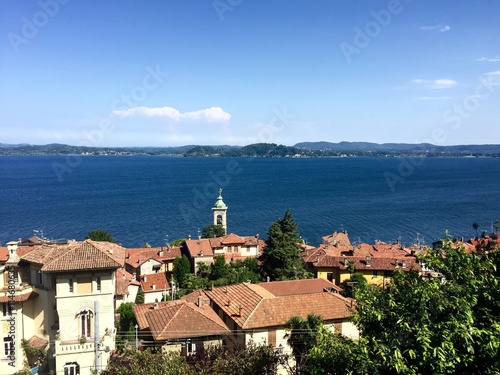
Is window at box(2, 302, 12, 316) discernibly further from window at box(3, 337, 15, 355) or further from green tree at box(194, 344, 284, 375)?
green tree at box(194, 344, 284, 375)

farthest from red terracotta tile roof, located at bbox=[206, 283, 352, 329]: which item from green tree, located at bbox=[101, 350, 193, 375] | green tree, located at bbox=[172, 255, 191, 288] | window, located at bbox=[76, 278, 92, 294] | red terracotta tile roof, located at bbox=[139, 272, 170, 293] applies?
green tree, located at bbox=[172, 255, 191, 288]

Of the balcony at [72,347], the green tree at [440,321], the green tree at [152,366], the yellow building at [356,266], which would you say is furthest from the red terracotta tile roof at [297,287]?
the green tree at [440,321]

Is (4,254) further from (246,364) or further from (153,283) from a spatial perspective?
(153,283)

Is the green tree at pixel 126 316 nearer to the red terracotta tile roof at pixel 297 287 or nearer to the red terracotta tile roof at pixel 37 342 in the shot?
the red terracotta tile roof at pixel 37 342

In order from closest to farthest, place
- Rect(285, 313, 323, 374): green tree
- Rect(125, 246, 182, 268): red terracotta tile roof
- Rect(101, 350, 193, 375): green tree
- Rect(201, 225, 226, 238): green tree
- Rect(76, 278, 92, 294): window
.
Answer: Rect(101, 350, 193, 375): green tree < Rect(285, 313, 323, 374): green tree < Rect(76, 278, 92, 294): window < Rect(125, 246, 182, 268): red terracotta tile roof < Rect(201, 225, 226, 238): green tree

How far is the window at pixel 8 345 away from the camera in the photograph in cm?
2062

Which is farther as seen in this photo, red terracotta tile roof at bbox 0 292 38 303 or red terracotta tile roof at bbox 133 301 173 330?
red terracotta tile roof at bbox 133 301 173 330

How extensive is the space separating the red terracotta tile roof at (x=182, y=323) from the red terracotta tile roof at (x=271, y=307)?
3.90 ft

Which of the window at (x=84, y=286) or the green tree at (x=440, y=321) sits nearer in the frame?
the green tree at (x=440, y=321)

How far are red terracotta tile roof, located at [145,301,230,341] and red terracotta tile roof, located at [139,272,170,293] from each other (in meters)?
18.3

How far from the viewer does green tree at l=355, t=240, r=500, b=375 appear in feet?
31.3

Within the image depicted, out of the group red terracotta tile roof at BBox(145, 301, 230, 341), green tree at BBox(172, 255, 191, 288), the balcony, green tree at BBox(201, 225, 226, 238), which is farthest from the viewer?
green tree at BBox(201, 225, 226, 238)

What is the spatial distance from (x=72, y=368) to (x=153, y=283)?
2190cm

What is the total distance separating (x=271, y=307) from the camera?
22469 mm
